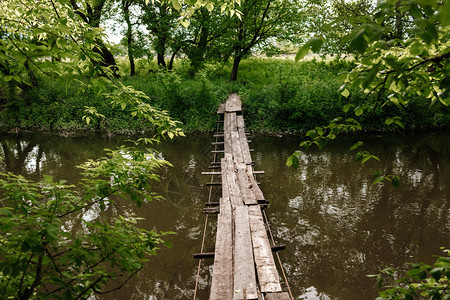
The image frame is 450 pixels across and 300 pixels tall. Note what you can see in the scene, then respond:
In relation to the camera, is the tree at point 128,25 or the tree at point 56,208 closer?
the tree at point 56,208

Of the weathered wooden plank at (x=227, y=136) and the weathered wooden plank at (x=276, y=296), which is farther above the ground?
the weathered wooden plank at (x=227, y=136)

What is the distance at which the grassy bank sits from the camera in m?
13.6

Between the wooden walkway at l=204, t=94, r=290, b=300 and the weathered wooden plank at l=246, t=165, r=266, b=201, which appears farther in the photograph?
the weathered wooden plank at l=246, t=165, r=266, b=201

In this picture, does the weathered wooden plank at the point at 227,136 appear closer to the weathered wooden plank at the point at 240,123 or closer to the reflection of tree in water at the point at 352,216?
the weathered wooden plank at the point at 240,123

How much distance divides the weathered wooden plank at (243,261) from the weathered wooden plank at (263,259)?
2.8 inches

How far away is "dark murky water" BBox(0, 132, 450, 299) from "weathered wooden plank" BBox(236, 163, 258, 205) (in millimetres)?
1277

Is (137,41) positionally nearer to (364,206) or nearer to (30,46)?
(364,206)

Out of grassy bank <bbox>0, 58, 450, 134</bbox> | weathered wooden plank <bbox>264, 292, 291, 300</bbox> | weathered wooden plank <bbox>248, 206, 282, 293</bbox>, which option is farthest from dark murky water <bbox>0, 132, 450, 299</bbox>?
grassy bank <bbox>0, 58, 450, 134</bbox>

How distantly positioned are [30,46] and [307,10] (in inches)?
682

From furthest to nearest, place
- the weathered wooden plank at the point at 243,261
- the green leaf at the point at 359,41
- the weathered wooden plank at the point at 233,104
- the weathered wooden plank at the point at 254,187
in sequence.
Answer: the weathered wooden plank at the point at 233,104, the weathered wooden plank at the point at 254,187, the weathered wooden plank at the point at 243,261, the green leaf at the point at 359,41

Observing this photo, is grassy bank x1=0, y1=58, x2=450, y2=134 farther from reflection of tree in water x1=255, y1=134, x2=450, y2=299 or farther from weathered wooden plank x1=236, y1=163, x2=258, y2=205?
weathered wooden plank x1=236, y1=163, x2=258, y2=205

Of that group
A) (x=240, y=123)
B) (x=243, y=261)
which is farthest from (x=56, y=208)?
(x=240, y=123)

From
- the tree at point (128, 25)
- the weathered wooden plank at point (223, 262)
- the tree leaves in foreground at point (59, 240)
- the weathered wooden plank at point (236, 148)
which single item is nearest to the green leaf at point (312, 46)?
the tree leaves in foreground at point (59, 240)

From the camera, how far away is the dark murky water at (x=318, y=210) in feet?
15.2
